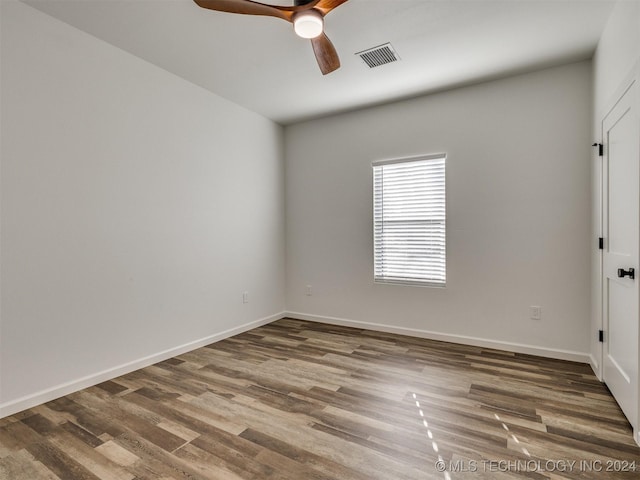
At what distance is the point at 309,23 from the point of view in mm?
2041

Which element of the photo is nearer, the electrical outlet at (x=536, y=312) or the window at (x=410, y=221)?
the electrical outlet at (x=536, y=312)

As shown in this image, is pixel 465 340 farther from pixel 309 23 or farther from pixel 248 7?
pixel 248 7

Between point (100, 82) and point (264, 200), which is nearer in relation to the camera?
point (100, 82)

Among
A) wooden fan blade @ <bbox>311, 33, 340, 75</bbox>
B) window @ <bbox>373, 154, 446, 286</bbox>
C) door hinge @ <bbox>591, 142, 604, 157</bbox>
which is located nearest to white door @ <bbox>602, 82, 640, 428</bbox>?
door hinge @ <bbox>591, 142, 604, 157</bbox>

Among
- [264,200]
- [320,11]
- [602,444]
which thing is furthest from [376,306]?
[320,11]

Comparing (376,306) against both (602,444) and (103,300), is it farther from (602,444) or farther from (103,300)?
(103,300)

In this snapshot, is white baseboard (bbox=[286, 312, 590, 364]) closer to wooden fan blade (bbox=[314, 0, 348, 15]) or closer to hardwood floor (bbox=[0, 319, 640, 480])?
hardwood floor (bbox=[0, 319, 640, 480])

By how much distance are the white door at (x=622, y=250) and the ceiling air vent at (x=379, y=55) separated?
5.57ft

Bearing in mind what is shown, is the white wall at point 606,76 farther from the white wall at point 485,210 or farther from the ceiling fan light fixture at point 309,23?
the ceiling fan light fixture at point 309,23

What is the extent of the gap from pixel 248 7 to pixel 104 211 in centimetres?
196

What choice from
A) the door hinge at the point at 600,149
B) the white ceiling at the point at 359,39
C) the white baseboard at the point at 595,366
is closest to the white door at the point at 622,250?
the door hinge at the point at 600,149

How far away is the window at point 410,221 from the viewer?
153 inches

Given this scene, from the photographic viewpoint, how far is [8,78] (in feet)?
7.66

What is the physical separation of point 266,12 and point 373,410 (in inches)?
102
